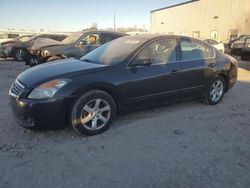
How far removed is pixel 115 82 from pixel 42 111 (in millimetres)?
1177

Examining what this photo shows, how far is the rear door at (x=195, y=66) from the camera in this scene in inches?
206

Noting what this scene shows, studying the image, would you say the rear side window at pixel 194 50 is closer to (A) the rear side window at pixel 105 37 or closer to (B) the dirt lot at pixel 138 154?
(B) the dirt lot at pixel 138 154

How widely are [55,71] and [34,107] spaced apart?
723 mm

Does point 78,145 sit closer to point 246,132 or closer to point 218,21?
point 246,132

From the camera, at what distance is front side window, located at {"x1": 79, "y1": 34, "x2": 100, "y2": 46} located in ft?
31.2

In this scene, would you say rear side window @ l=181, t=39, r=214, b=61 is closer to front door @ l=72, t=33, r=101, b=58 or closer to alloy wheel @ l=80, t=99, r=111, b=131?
alloy wheel @ l=80, t=99, r=111, b=131

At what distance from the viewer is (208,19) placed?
3331 cm

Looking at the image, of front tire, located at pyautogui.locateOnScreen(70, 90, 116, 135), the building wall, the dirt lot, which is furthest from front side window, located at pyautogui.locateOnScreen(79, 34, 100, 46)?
the building wall

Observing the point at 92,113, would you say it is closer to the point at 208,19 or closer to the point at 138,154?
the point at 138,154

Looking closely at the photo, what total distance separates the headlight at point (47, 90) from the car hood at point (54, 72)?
83 mm

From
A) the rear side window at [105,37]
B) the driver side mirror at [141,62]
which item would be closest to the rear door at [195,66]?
the driver side mirror at [141,62]

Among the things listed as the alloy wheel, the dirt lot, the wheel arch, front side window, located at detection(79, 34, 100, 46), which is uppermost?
front side window, located at detection(79, 34, 100, 46)

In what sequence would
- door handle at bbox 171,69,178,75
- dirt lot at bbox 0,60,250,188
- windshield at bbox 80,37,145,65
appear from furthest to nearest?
door handle at bbox 171,69,178,75
windshield at bbox 80,37,145,65
dirt lot at bbox 0,60,250,188

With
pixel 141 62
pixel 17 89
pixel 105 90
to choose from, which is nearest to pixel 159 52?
pixel 141 62
